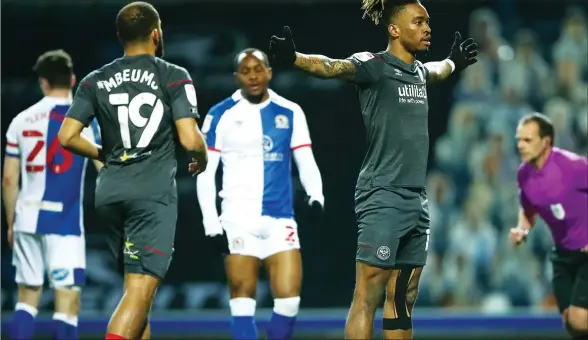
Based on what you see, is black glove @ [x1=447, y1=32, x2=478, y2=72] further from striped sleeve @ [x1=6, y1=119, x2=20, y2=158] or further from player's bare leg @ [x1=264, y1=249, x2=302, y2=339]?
striped sleeve @ [x1=6, y1=119, x2=20, y2=158]

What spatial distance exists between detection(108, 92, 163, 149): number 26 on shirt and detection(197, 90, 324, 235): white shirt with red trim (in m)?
1.56

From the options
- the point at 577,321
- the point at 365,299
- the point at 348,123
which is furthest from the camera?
the point at 348,123

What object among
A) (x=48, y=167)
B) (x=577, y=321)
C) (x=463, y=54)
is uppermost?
(x=463, y=54)

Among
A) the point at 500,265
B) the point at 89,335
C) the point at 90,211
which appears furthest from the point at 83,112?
the point at 500,265

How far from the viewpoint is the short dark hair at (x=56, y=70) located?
8.45 metres

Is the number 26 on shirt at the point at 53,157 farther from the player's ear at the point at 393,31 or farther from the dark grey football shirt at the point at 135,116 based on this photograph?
the player's ear at the point at 393,31

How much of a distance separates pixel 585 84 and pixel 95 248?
5922 mm

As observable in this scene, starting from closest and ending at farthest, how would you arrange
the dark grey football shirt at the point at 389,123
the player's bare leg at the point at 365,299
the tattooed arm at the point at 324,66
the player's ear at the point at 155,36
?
the tattooed arm at the point at 324,66 < the player's bare leg at the point at 365,299 < the dark grey football shirt at the point at 389,123 < the player's ear at the point at 155,36

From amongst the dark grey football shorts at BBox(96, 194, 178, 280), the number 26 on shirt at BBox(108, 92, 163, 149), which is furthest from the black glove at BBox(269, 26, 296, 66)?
the dark grey football shorts at BBox(96, 194, 178, 280)

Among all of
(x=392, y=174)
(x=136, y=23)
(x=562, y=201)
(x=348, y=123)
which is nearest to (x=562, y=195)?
(x=562, y=201)

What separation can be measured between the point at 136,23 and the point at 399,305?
7.29 ft

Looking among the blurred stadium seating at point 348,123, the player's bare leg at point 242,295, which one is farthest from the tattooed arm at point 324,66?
the blurred stadium seating at point 348,123

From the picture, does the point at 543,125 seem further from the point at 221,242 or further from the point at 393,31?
the point at 221,242

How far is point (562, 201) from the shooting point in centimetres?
833
